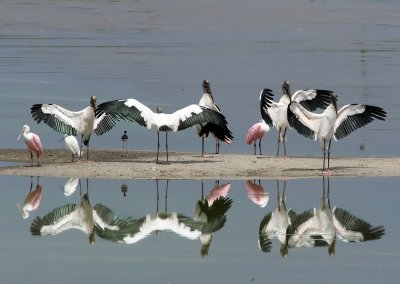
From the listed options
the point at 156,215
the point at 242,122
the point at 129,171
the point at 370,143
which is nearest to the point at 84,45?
the point at 242,122

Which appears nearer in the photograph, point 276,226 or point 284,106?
point 276,226

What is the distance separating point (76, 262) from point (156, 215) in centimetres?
336

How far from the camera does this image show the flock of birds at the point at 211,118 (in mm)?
23391

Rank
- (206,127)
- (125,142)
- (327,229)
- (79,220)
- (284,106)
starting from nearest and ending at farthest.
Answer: (327,229), (79,220), (206,127), (284,106), (125,142)

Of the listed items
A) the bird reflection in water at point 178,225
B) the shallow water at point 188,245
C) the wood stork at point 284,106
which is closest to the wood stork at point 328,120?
the shallow water at point 188,245

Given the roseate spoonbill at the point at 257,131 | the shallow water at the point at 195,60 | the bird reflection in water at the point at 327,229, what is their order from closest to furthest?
the bird reflection in water at the point at 327,229, the roseate spoonbill at the point at 257,131, the shallow water at the point at 195,60

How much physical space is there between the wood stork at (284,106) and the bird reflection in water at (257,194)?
3.12 metres

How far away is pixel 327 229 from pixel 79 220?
3669 mm

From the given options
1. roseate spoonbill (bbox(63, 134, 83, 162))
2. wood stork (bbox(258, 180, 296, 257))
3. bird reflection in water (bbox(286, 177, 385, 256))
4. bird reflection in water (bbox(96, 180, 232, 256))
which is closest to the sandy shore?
roseate spoonbill (bbox(63, 134, 83, 162))

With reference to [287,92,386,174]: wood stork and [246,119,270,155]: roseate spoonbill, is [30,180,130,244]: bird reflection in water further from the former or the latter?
[246,119,270,155]: roseate spoonbill

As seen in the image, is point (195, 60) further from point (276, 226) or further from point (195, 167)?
point (276, 226)

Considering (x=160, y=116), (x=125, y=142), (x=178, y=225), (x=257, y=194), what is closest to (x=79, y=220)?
(x=178, y=225)

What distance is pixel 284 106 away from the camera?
25.5 meters

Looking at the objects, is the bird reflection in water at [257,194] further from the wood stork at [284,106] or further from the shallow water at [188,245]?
the wood stork at [284,106]
